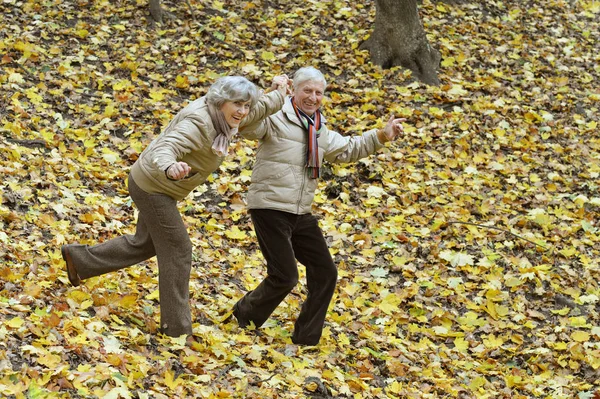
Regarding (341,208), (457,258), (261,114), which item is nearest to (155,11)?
(341,208)

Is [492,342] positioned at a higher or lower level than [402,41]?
lower

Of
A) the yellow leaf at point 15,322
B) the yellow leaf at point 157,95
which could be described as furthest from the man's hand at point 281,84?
the yellow leaf at point 157,95

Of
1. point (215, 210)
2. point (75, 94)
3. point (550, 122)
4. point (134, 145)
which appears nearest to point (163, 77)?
point (75, 94)

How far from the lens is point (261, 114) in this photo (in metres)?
4.90

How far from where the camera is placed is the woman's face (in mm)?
4559

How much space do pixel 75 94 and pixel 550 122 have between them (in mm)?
5929

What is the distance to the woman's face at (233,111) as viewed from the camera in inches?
179

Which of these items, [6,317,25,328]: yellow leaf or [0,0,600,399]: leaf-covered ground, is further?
[0,0,600,399]: leaf-covered ground

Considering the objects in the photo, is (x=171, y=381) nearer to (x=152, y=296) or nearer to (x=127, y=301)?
(x=127, y=301)

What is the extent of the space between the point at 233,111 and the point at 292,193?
85 cm

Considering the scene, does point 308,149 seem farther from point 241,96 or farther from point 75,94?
point 75,94

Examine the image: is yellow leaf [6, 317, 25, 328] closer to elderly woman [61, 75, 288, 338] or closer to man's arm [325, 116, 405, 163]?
elderly woman [61, 75, 288, 338]

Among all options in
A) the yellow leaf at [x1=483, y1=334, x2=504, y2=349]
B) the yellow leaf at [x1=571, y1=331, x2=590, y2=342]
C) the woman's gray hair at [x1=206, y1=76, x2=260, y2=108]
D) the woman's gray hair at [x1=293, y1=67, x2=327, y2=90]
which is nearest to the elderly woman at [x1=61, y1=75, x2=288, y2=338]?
the woman's gray hair at [x1=206, y1=76, x2=260, y2=108]

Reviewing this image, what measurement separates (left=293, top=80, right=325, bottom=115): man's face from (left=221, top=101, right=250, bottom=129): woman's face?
0.68 meters
